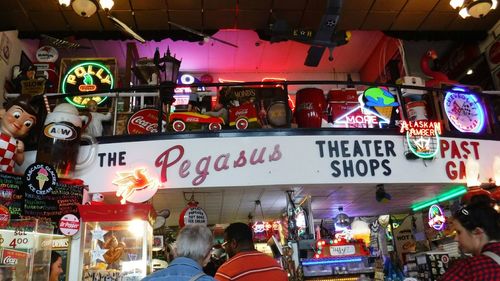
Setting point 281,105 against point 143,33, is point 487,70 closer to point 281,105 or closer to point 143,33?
point 281,105

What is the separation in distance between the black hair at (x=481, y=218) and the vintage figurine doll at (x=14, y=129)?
19.2 feet

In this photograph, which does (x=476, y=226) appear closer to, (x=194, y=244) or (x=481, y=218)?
(x=481, y=218)

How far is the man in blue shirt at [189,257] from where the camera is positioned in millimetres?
2371

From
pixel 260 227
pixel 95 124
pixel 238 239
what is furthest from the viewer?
pixel 260 227

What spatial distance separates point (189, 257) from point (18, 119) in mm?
4970

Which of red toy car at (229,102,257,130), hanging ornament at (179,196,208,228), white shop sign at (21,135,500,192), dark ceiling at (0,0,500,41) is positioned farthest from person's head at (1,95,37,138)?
dark ceiling at (0,0,500,41)

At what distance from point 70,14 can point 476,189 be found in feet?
28.7

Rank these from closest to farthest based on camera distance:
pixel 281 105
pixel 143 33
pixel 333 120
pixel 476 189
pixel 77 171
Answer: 1. pixel 77 171
2. pixel 476 189
3. pixel 281 105
4. pixel 333 120
5. pixel 143 33

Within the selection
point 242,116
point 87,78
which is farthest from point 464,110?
point 87,78

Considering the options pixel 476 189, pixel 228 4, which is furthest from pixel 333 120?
pixel 228 4

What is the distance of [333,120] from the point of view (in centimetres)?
823

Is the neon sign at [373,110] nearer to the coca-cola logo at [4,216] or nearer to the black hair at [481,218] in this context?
the black hair at [481,218]

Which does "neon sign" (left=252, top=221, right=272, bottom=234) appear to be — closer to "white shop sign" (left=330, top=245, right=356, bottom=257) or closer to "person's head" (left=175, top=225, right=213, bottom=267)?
"white shop sign" (left=330, top=245, right=356, bottom=257)

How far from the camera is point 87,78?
32.4ft
